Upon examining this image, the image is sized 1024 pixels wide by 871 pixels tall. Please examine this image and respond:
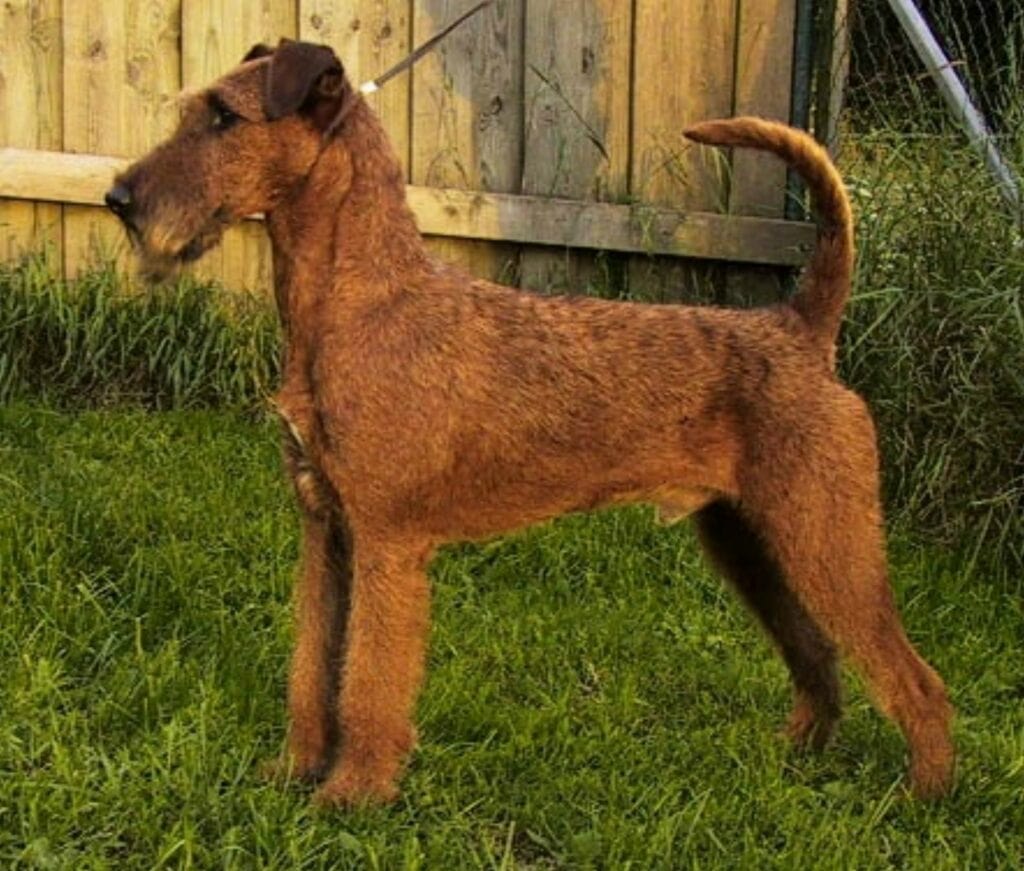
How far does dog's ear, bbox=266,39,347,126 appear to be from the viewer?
2.97 meters

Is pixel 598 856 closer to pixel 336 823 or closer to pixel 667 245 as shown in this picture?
pixel 336 823

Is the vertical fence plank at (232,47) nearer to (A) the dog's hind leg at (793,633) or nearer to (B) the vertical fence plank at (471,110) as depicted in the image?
(B) the vertical fence plank at (471,110)

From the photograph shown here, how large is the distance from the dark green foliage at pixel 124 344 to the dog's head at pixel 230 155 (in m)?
2.30

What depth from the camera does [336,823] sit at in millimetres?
3068

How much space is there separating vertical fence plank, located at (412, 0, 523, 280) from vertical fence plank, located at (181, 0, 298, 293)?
57 cm

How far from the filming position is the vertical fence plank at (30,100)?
538 cm

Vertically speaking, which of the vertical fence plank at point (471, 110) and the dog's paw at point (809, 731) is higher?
the vertical fence plank at point (471, 110)

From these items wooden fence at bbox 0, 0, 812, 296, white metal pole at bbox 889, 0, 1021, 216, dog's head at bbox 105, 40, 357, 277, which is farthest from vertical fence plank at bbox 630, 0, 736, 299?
dog's head at bbox 105, 40, 357, 277

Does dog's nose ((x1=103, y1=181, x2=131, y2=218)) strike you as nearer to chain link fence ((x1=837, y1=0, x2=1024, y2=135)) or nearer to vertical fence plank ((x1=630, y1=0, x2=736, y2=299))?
chain link fence ((x1=837, y1=0, x2=1024, y2=135))

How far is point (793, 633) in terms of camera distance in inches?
147

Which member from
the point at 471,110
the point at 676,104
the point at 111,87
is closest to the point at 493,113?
the point at 471,110

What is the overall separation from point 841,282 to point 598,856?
1460 millimetres

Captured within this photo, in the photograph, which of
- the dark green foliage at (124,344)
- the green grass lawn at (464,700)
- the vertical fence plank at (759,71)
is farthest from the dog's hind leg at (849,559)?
the vertical fence plank at (759,71)

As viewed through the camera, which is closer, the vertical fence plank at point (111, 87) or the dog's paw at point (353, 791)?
the dog's paw at point (353, 791)
